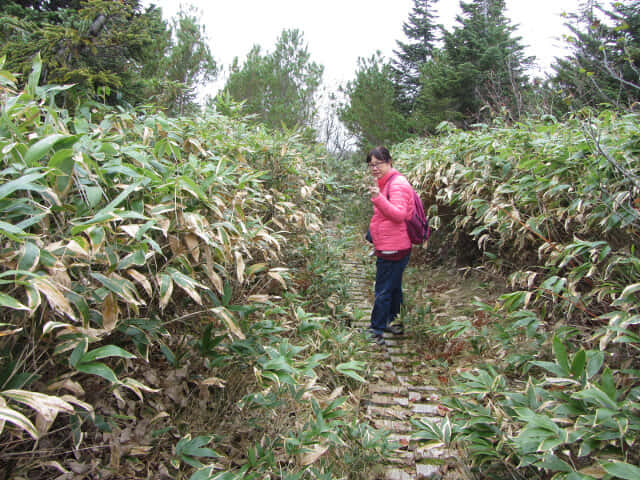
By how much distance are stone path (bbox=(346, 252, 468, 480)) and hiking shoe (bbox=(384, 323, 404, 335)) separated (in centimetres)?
5

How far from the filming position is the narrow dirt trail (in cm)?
204

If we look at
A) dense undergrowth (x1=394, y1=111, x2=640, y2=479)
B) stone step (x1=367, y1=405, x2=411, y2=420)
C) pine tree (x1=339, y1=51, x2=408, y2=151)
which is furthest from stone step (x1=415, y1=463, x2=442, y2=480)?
pine tree (x1=339, y1=51, x2=408, y2=151)

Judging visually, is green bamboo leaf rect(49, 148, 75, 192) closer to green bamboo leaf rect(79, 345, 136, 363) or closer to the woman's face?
green bamboo leaf rect(79, 345, 136, 363)

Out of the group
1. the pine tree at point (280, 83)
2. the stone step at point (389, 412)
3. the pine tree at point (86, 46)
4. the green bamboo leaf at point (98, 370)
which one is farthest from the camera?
the pine tree at point (280, 83)

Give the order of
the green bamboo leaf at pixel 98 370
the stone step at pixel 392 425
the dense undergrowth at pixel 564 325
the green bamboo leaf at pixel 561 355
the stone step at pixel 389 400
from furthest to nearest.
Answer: the stone step at pixel 389 400
the stone step at pixel 392 425
the green bamboo leaf at pixel 561 355
the dense undergrowth at pixel 564 325
the green bamboo leaf at pixel 98 370

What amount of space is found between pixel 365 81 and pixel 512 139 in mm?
12363

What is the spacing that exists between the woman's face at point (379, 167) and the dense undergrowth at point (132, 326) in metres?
1.50

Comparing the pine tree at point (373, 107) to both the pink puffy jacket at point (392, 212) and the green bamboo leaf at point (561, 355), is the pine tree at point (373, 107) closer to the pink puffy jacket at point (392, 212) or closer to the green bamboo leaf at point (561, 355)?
the pink puffy jacket at point (392, 212)

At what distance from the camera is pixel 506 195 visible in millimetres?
3338

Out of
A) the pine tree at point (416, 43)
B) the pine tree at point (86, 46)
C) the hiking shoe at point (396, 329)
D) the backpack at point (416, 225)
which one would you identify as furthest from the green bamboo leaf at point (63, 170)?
the pine tree at point (416, 43)

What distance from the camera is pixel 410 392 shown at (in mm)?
2803

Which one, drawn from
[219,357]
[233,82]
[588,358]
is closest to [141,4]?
[219,357]

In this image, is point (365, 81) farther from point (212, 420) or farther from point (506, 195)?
point (212, 420)

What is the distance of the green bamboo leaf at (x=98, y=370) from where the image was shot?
1.14 metres
